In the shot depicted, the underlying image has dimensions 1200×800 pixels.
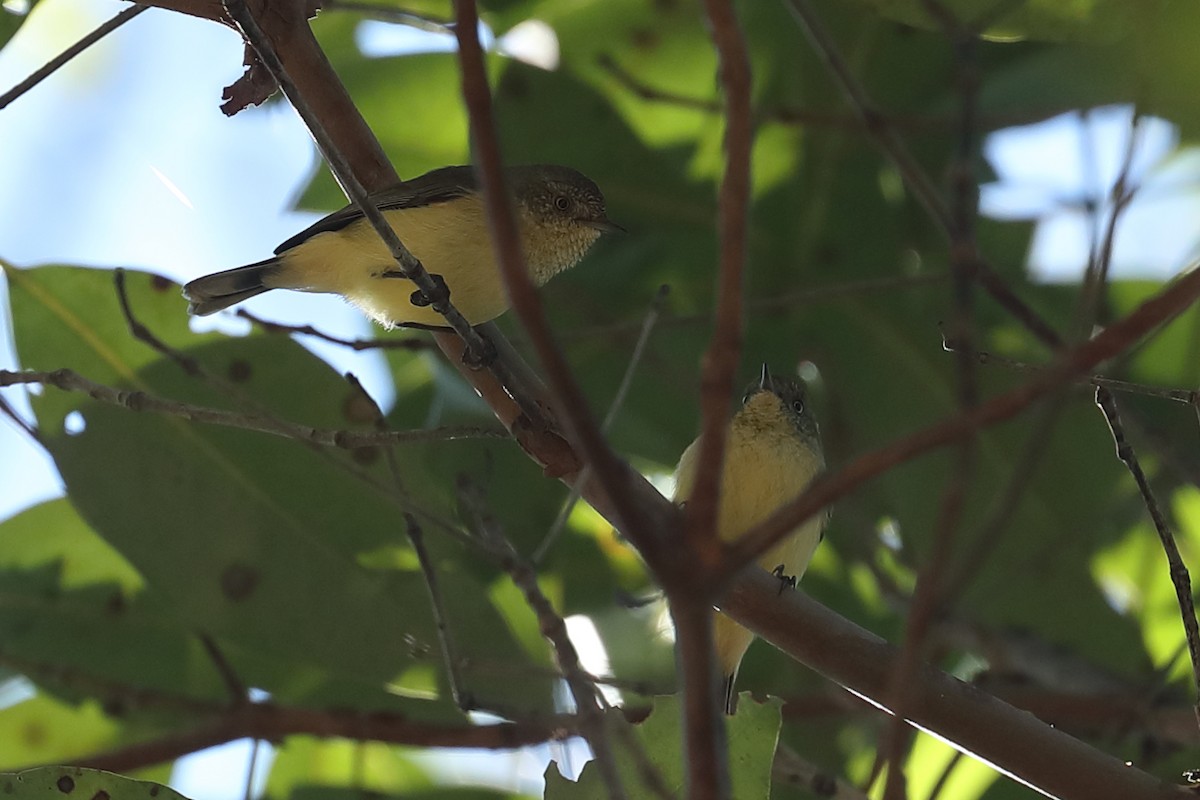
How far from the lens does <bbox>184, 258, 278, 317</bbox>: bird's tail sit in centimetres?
361

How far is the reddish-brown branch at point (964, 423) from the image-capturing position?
1152mm

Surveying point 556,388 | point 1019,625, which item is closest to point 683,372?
point 1019,625

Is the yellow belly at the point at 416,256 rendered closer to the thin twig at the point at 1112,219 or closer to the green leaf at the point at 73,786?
the green leaf at the point at 73,786

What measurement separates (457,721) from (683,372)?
1.43m

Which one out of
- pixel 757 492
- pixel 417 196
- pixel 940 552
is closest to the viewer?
pixel 940 552

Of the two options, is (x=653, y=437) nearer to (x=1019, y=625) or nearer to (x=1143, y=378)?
(x=1019, y=625)

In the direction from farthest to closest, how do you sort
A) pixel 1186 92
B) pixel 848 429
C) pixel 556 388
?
pixel 848 429
pixel 1186 92
pixel 556 388

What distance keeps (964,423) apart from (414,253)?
2429mm

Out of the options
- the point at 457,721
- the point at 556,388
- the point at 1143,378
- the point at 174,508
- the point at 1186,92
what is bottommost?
the point at 556,388

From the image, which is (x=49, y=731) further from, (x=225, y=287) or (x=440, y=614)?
(x=440, y=614)

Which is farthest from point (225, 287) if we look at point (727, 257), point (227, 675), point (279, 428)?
point (727, 257)

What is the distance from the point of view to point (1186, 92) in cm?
247

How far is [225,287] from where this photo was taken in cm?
364

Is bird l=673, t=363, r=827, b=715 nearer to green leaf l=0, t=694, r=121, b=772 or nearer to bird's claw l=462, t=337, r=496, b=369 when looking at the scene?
bird's claw l=462, t=337, r=496, b=369
